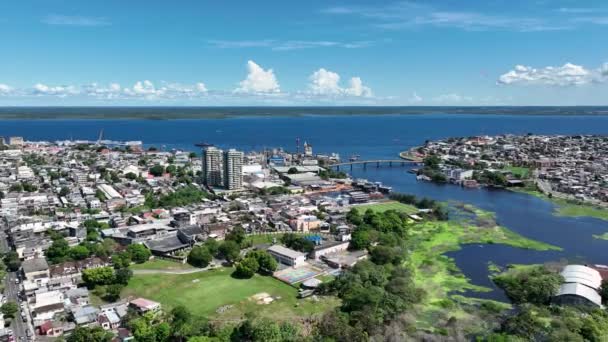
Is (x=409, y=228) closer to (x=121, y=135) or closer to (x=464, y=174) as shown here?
(x=464, y=174)

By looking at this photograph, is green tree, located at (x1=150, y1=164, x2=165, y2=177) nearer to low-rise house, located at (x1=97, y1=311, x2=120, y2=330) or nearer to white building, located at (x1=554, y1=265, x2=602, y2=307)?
low-rise house, located at (x1=97, y1=311, x2=120, y2=330)

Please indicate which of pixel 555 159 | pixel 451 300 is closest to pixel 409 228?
pixel 451 300

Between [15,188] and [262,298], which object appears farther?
[15,188]

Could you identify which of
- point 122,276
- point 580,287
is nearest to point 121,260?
point 122,276

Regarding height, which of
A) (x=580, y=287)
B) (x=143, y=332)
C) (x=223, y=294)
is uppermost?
(x=580, y=287)

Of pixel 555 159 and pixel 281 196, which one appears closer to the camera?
pixel 281 196

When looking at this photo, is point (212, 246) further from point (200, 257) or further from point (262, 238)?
point (262, 238)
